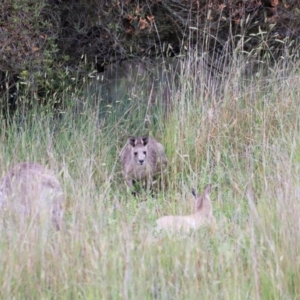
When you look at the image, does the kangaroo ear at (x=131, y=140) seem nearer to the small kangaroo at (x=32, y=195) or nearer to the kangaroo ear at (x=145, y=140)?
the kangaroo ear at (x=145, y=140)

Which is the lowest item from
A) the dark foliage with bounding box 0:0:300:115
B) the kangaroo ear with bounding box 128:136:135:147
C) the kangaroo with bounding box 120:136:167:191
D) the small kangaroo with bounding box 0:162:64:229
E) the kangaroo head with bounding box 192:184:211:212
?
the kangaroo with bounding box 120:136:167:191

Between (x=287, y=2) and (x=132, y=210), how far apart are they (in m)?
4.03

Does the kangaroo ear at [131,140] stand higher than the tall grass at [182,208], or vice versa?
the tall grass at [182,208]

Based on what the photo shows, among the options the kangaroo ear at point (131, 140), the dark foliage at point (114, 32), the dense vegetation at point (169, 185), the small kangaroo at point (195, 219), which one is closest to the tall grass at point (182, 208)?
the dense vegetation at point (169, 185)

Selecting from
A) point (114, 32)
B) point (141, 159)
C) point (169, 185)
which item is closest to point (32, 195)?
point (169, 185)

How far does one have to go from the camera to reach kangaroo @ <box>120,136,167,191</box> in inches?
358

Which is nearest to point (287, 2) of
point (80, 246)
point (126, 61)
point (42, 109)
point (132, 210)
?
point (126, 61)

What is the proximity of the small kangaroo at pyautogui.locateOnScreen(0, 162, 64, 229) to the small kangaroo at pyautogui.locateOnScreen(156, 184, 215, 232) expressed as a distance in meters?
0.83

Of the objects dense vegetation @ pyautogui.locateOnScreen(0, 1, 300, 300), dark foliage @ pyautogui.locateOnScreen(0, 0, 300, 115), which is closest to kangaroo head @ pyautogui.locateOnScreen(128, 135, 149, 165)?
dense vegetation @ pyautogui.locateOnScreen(0, 1, 300, 300)

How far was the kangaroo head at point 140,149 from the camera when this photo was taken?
29.9 ft

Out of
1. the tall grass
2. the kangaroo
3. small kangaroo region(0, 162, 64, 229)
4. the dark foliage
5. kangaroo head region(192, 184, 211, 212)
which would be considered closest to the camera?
the tall grass

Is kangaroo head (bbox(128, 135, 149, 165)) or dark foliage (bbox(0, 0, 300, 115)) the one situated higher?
dark foliage (bbox(0, 0, 300, 115))

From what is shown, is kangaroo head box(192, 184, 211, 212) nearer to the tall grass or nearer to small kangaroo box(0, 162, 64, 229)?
the tall grass

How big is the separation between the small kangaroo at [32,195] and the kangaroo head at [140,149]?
6.77 ft
